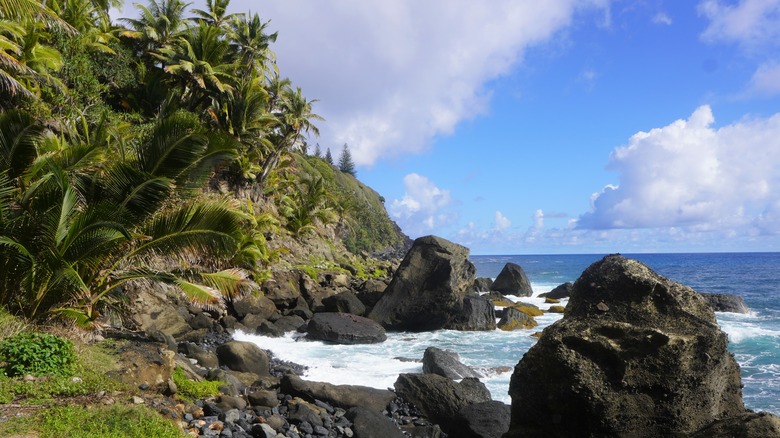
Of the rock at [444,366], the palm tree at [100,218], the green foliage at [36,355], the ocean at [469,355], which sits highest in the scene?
the palm tree at [100,218]

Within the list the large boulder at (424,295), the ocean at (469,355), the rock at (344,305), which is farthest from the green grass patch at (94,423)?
the large boulder at (424,295)

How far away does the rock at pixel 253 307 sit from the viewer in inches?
783

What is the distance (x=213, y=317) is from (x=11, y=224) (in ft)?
35.8

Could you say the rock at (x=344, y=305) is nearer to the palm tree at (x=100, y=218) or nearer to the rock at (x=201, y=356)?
the rock at (x=201, y=356)

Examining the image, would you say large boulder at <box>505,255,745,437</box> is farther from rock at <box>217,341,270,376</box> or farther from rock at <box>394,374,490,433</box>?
rock at <box>217,341,270,376</box>

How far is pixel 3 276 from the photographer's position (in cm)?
858

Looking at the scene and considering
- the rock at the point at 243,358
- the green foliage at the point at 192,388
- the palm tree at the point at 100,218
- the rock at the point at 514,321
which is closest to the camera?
the green foliage at the point at 192,388

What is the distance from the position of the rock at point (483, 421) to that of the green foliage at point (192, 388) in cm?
427

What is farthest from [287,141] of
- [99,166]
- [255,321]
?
[99,166]

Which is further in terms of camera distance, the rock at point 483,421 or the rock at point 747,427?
the rock at point 483,421

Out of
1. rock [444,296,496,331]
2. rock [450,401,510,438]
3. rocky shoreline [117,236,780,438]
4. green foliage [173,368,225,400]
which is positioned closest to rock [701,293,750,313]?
rock [444,296,496,331]

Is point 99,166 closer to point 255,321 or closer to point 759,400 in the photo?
point 255,321

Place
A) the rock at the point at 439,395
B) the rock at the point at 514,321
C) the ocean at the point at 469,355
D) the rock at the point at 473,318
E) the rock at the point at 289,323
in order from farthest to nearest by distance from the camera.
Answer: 1. the rock at the point at 514,321
2. the rock at the point at 473,318
3. the rock at the point at 289,323
4. the ocean at the point at 469,355
5. the rock at the point at 439,395

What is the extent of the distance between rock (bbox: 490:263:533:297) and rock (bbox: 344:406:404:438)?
30.1 m
